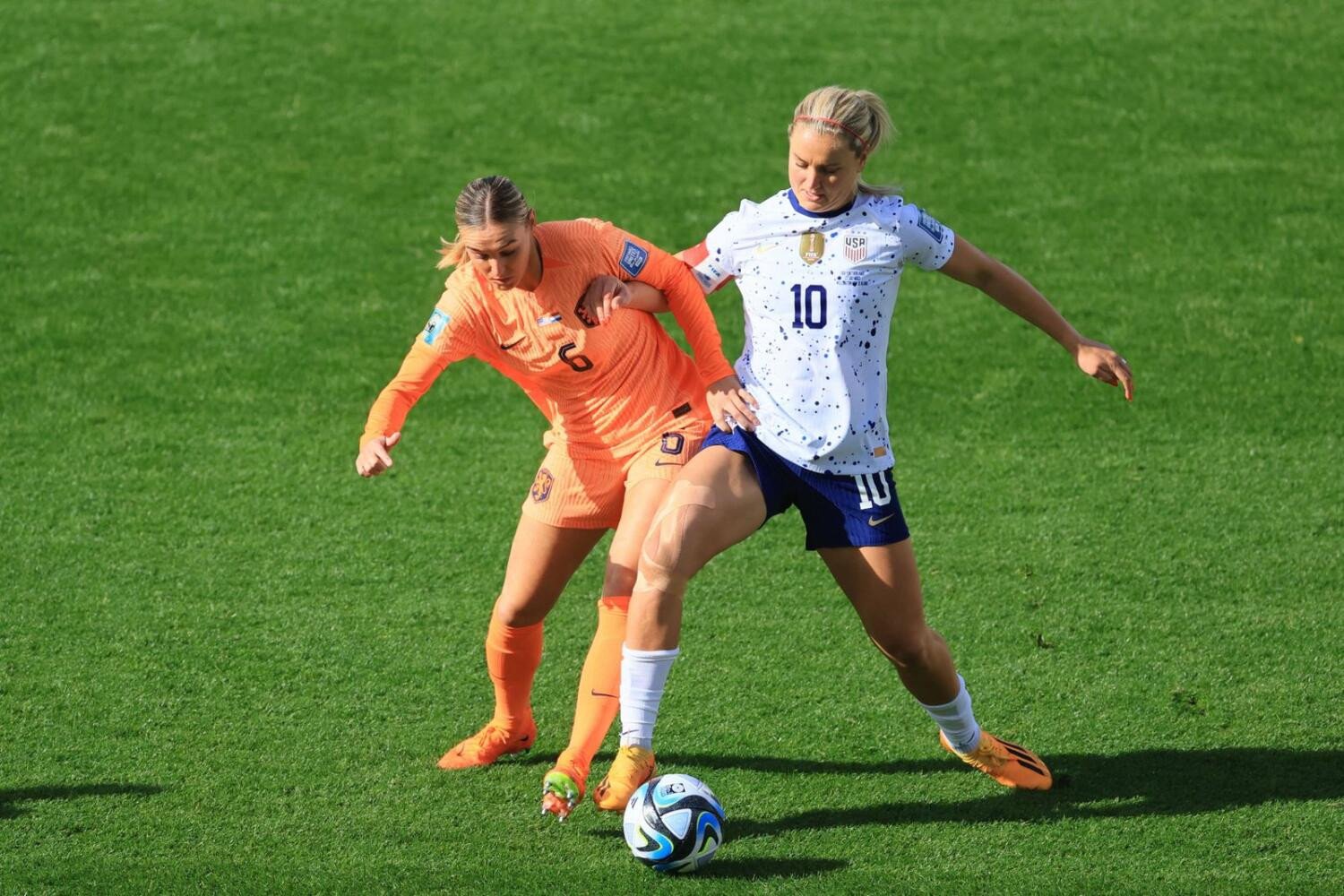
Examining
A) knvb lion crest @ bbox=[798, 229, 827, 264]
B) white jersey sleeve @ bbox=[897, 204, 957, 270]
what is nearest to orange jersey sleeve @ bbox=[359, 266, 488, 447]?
knvb lion crest @ bbox=[798, 229, 827, 264]

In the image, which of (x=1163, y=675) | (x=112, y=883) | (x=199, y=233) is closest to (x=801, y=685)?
(x=1163, y=675)

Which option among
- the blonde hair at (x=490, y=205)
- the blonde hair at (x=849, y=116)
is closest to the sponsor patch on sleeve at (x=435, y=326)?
the blonde hair at (x=490, y=205)

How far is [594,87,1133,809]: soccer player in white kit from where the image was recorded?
5.11 m

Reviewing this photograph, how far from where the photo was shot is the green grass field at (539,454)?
5.74 metres

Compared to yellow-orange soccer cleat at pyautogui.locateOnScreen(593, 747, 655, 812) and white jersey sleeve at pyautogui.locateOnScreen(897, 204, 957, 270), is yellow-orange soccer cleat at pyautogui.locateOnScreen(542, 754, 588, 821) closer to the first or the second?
yellow-orange soccer cleat at pyautogui.locateOnScreen(593, 747, 655, 812)

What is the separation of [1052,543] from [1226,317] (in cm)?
325

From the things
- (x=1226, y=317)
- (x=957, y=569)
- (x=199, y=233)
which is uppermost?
(x=199, y=233)

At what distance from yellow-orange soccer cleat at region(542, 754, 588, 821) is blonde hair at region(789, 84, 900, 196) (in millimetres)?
2215

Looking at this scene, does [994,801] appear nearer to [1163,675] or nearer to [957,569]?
[1163,675]

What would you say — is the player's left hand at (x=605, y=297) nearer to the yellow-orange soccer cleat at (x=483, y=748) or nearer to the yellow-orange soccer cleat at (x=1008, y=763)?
the yellow-orange soccer cleat at (x=483, y=748)

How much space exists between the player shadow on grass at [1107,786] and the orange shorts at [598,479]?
3.61 ft

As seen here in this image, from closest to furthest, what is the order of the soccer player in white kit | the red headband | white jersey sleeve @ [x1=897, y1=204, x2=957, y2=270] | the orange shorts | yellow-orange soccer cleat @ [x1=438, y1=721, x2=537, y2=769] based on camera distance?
1. the red headband
2. the soccer player in white kit
3. white jersey sleeve @ [x1=897, y1=204, x2=957, y2=270]
4. the orange shorts
5. yellow-orange soccer cleat @ [x1=438, y1=721, x2=537, y2=769]

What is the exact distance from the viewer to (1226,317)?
10312 mm

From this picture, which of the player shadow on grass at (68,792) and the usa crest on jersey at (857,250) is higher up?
the usa crest on jersey at (857,250)
